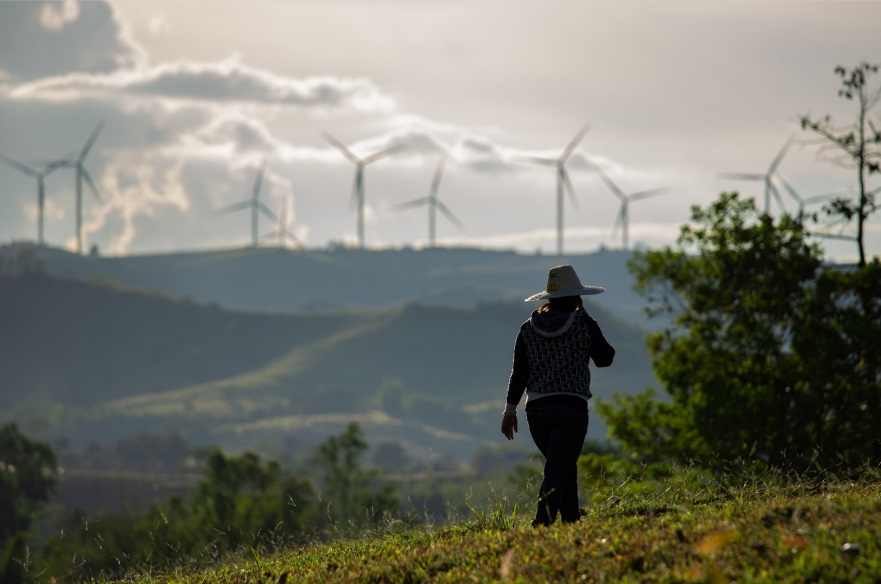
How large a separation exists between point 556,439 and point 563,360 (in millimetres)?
656

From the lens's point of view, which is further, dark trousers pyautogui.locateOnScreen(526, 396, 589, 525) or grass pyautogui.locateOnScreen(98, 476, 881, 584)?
dark trousers pyautogui.locateOnScreen(526, 396, 589, 525)

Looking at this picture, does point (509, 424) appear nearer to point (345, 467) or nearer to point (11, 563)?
point (11, 563)

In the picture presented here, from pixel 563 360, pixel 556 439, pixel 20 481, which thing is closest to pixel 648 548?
pixel 556 439

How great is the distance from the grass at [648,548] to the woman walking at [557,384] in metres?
0.42

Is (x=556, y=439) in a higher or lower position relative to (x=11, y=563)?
higher

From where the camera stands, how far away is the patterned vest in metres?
9.20

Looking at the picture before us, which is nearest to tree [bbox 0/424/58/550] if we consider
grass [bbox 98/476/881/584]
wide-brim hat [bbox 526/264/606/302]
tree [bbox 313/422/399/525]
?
tree [bbox 313/422/399/525]

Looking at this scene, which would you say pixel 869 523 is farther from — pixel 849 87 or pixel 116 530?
pixel 116 530

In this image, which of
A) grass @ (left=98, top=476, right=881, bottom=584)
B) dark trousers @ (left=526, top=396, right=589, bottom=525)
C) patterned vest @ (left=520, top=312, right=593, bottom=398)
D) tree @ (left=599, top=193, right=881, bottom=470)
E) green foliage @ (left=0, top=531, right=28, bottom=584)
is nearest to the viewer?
grass @ (left=98, top=476, right=881, bottom=584)

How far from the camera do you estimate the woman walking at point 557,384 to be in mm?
9125

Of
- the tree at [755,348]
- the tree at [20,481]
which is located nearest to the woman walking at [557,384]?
the tree at [755,348]

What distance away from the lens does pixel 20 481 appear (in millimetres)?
86938

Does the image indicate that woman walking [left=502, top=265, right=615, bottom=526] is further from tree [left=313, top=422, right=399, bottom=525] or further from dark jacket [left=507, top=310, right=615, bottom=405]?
tree [left=313, top=422, right=399, bottom=525]

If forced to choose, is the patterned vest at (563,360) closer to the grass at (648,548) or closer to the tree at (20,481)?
the grass at (648,548)
